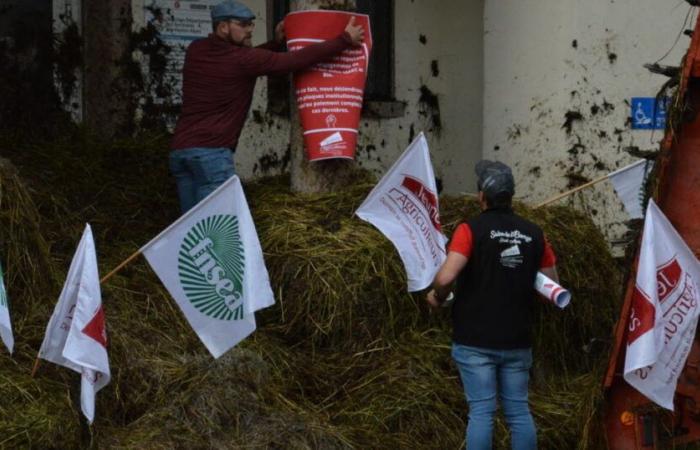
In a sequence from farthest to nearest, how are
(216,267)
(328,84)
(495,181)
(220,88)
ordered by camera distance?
(328,84) < (220,88) < (216,267) < (495,181)

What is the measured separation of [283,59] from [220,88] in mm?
453

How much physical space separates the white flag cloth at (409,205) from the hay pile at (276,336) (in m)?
0.60

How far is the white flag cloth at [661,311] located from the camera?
274 inches

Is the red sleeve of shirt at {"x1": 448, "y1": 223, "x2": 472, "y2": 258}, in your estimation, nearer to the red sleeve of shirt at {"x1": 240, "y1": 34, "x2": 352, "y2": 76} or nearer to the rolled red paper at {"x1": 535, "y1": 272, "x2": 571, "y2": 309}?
the rolled red paper at {"x1": 535, "y1": 272, "x2": 571, "y2": 309}

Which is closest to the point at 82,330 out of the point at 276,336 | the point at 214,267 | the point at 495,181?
the point at 214,267

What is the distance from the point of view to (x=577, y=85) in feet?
36.4

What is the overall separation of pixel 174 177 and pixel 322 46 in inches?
59.9

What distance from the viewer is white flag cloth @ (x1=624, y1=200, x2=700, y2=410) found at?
6.95 meters

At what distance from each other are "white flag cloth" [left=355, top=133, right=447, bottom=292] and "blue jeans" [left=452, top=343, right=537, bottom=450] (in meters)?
1.08

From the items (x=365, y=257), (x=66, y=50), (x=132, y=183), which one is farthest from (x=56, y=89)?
(x=365, y=257)

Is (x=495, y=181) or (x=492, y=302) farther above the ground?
(x=495, y=181)

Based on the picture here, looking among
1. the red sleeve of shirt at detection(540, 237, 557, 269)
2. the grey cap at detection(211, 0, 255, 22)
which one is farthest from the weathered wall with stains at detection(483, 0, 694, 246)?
the red sleeve of shirt at detection(540, 237, 557, 269)

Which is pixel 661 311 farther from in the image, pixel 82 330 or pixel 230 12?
pixel 230 12

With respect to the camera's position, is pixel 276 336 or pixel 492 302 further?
pixel 276 336
